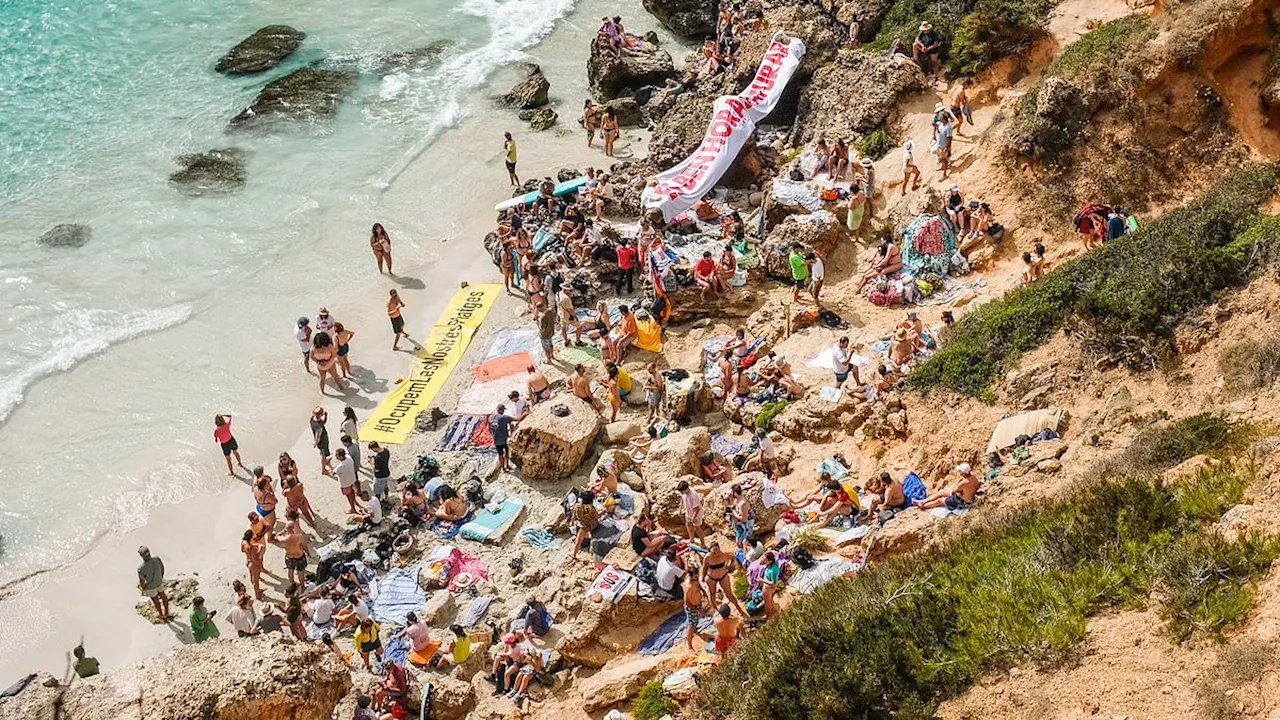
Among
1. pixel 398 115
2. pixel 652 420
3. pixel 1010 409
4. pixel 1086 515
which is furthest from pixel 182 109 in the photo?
pixel 1086 515

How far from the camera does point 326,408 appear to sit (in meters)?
20.1

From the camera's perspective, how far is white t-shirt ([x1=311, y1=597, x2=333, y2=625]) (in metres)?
15.6

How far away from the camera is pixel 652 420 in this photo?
1881cm

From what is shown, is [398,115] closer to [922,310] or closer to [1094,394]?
[922,310]

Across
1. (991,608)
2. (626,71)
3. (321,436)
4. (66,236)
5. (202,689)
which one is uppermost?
(991,608)

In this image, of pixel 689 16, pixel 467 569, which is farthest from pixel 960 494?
pixel 689 16

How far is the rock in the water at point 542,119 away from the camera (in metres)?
29.9

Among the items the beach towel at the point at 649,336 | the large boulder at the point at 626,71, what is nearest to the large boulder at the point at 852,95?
the beach towel at the point at 649,336

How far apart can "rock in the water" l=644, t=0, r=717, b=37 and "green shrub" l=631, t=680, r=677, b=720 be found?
88.3 feet

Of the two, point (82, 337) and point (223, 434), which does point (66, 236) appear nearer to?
point (82, 337)

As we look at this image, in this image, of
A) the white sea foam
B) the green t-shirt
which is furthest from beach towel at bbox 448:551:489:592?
the white sea foam

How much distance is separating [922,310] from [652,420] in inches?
213

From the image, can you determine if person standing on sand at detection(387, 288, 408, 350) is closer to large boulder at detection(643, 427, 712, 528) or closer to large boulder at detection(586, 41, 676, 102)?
large boulder at detection(643, 427, 712, 528)

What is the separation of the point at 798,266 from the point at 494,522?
7640 millimetres
